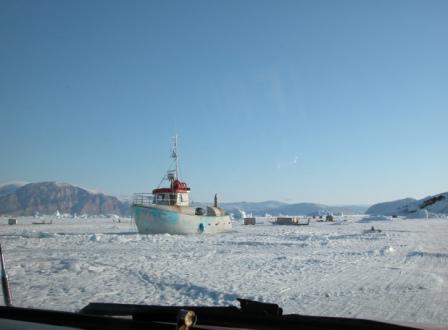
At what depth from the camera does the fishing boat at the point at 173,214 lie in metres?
24.7

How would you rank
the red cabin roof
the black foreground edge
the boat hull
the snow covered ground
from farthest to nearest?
the red cabin roof < the boat hull < the snow covered ground < the black foreground edge

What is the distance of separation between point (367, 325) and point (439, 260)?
36.3 ft

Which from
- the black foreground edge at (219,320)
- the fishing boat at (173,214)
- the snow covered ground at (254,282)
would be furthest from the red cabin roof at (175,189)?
the black foreground edge at (219,320)

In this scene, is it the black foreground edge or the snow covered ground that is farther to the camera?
the snow covered ground

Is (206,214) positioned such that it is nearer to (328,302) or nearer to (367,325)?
(328,302)

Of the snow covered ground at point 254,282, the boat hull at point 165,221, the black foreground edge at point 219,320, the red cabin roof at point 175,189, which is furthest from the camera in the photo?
the red cabin roof at point 175,189

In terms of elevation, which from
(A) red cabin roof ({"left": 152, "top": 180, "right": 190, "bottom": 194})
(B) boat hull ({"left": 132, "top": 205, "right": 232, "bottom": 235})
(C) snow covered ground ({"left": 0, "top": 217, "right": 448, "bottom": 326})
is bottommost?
(C) snow covered ground ({"left": 0, "top": 217, "right": 448, "bottom": 326})

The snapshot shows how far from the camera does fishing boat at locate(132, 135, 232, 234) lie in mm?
24703

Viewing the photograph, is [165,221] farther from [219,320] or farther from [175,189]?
[219,320]

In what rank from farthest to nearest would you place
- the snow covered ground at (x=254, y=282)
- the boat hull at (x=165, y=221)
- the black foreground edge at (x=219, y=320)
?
the boat hull at (x=165, y=221)
the snow covered ground at (x=254, y=282)
the black foreground edge at (x=219, y=320)

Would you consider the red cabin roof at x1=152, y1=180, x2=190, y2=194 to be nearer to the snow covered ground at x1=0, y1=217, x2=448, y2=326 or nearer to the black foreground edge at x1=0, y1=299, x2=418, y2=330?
the snow covered ground at x1=0, y1=217, x2=448, y2=326

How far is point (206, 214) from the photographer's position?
91.7 feet

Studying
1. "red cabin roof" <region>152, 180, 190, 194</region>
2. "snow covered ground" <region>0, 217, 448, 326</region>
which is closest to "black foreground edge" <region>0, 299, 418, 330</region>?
"snow covered ground" <region>0, 217, 448, 326</region>

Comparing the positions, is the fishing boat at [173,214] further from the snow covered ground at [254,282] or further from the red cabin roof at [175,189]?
the snow covered ground at [254,282]
